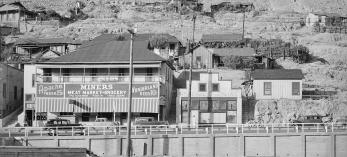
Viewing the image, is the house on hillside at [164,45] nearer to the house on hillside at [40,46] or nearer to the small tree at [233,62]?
the house on hillside at [40,46]

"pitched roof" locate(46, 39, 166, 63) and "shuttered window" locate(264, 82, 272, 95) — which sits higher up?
"pitched roof" locate(46, 39, 166, 63)

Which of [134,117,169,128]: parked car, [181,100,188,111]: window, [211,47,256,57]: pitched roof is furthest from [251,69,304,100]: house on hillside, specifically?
[211,47,256,57]: pitched roof

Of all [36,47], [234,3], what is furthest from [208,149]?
[234,3]

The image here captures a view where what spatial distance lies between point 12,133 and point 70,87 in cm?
1056

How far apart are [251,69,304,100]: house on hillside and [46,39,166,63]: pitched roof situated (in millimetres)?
10393

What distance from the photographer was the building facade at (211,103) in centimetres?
7688

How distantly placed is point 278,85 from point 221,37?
2901cm

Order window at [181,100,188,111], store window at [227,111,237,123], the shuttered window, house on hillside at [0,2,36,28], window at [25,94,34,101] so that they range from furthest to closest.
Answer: house on hillside at [0,2,36,28] < the shuttered window < window at [25,94,34,101] < window at [181,100,188,111] < store window at [227,111,237,123]

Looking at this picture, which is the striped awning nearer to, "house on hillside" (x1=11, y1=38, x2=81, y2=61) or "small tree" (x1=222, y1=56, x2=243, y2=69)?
"small tree" (x1=222, y1=56, x2=243, y2=69)

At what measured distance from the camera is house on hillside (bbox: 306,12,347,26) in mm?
124125

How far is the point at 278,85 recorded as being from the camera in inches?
3157

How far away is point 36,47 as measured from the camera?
104688mm

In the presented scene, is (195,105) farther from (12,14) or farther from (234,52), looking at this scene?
(12,14)

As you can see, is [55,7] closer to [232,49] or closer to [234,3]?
[234,3]
